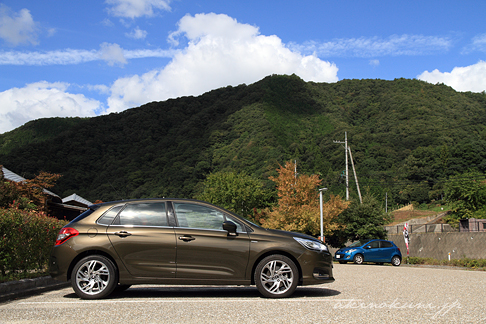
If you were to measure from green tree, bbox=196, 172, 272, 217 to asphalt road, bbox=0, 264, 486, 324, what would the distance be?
45496mm

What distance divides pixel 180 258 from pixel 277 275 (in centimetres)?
165

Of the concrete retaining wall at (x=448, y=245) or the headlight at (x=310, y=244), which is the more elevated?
the headlight at (x=310, y=244)

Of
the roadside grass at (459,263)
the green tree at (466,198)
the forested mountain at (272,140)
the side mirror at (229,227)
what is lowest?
the roadside grass at (459,263)

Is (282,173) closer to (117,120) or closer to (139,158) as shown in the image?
(139,158)

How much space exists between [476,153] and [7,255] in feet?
267

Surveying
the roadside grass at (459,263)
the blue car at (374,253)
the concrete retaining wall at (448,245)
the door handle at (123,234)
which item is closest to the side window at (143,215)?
the door handle at (123,234)

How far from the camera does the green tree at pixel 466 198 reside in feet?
137

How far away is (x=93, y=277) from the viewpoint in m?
7.23

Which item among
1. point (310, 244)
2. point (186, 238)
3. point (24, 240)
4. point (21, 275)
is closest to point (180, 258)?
point (186, 238)

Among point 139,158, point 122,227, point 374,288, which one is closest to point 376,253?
point 374,288

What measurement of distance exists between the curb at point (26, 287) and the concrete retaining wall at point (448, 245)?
24173 mm

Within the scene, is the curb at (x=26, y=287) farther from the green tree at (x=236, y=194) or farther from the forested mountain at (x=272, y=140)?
the forested mountain at (x=272, y=140)

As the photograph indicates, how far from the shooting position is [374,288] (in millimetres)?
9258

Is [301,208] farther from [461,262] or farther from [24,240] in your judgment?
[24,240]
